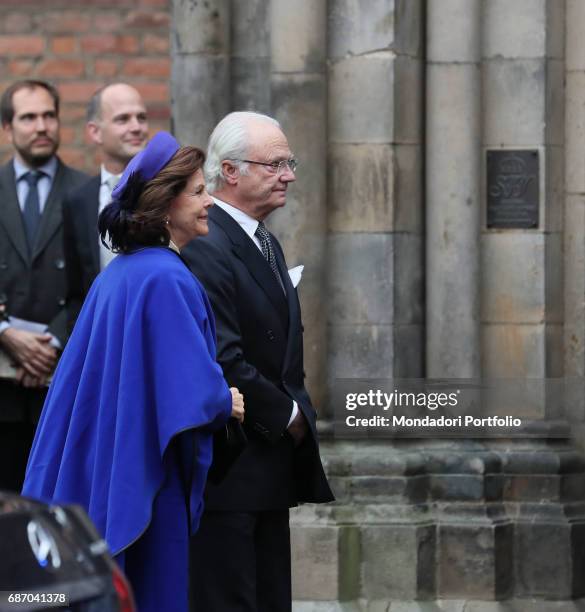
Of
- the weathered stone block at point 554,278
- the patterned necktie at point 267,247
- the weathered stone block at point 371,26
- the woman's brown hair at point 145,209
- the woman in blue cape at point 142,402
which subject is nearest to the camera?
the woman in blue cape at point 142,402

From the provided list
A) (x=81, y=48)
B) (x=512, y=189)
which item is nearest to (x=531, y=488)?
(x=512, y=189)

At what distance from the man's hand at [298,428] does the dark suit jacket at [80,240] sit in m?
1.41

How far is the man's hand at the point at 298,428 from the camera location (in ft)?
16.6

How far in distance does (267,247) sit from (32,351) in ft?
4.50

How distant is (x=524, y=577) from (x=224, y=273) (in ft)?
6.82

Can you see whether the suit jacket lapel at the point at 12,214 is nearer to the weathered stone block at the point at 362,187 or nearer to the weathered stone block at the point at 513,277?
the weathered stone block at the point at 362,187

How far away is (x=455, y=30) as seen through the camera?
21.6 ft

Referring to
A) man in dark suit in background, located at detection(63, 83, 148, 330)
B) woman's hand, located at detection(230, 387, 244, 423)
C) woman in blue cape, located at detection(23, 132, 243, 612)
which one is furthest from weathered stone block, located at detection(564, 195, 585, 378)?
woman in blue cape, located at detection(23, 132, 243, 612)

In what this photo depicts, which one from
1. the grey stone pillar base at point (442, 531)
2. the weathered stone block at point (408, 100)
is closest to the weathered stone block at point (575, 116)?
the weathered stone block at point (408, 100)

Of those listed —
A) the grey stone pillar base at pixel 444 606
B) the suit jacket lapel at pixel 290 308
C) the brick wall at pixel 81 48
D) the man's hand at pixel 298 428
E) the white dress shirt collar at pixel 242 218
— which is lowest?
the grey stone pillar base at pixel 444 606

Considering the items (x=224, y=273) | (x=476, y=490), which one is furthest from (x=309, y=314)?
(x=224, y=273)

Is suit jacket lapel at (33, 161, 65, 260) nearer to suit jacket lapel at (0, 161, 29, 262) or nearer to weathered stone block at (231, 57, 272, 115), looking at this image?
suit jacket lapel at (0, 161, 29, 262)

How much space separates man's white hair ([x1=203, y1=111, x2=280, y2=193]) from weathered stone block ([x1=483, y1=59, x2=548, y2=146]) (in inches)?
62.6

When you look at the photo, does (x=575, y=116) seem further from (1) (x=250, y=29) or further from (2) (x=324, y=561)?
(2) (x=324, y=561)
